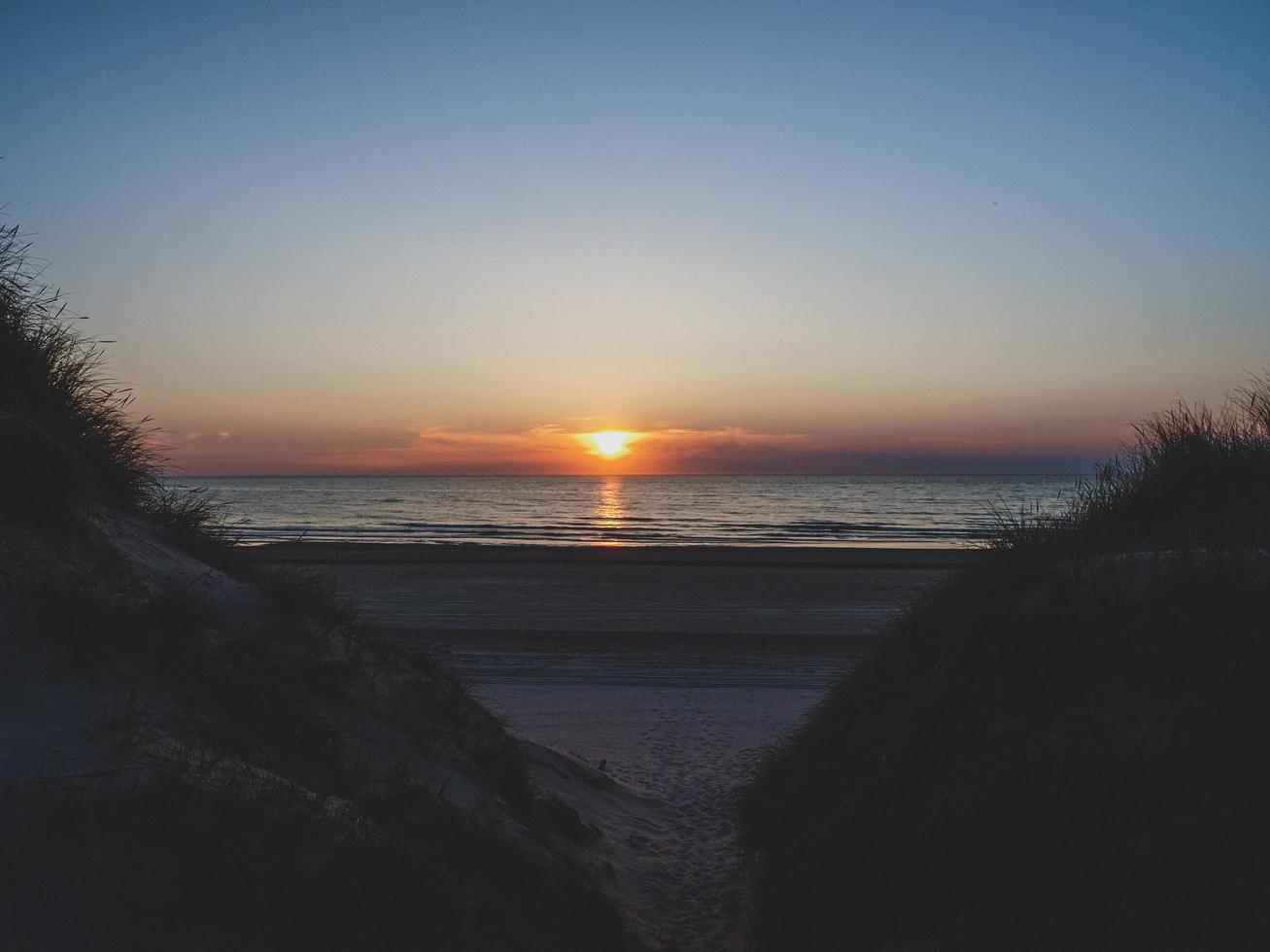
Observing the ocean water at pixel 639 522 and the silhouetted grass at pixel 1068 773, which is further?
the ocean water at pixel 639 522

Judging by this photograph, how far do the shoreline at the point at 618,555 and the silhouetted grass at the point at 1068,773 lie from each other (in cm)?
2188

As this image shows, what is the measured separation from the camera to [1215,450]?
5.95 metres

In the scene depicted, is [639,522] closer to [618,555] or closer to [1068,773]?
[618,555]

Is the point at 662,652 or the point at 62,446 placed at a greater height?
the point at 62,446

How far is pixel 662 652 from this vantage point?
1366 cm

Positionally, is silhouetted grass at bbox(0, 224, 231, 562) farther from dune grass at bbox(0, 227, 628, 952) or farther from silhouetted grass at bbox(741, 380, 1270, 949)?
silhouetted grass at bbox(741, 380, 1270, 949)

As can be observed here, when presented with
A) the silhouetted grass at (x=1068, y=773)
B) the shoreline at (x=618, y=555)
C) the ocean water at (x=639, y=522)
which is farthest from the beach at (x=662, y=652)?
the ocean water at (x=639, y=522)

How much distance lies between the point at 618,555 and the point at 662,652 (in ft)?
54.7

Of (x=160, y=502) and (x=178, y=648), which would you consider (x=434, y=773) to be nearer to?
(x=178, y=648)

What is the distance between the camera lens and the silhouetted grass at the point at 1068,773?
272 centimetres

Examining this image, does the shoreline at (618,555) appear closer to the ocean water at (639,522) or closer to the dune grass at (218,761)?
the ocean water at (639,522)

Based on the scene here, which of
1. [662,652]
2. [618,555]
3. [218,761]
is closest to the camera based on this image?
[218,761]

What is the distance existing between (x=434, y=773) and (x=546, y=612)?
13.0 metres

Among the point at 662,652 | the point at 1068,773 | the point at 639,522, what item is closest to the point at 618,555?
the point at 662,652
